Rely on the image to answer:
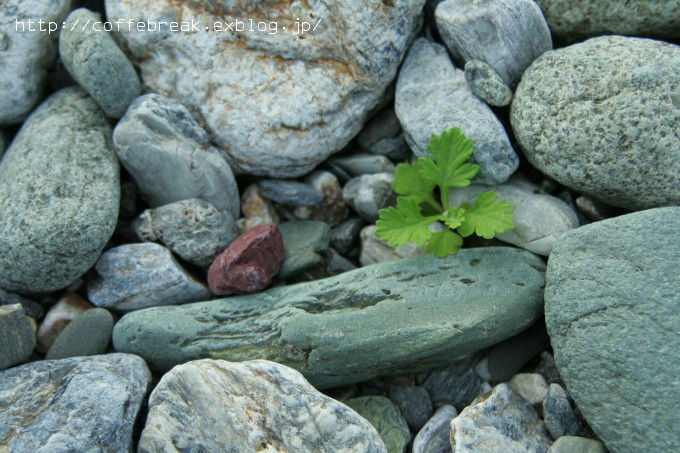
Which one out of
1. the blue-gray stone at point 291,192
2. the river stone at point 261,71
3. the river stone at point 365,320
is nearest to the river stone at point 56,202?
the river stone at point 365,320

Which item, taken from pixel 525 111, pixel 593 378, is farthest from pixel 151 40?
pixel 593 378

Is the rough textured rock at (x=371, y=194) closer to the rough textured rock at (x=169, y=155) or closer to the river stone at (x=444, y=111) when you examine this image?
the river stone at (x=444, y=111)

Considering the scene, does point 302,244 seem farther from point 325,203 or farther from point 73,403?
point 73,403

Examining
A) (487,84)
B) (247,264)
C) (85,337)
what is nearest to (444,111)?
(487,84)

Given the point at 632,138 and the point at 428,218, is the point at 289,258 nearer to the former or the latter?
the point at 428,218

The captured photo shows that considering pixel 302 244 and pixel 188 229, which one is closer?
pixel 188 229

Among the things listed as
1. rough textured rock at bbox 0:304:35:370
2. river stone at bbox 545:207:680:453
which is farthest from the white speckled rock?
rough textured rock at bbox 0:304:35:370
